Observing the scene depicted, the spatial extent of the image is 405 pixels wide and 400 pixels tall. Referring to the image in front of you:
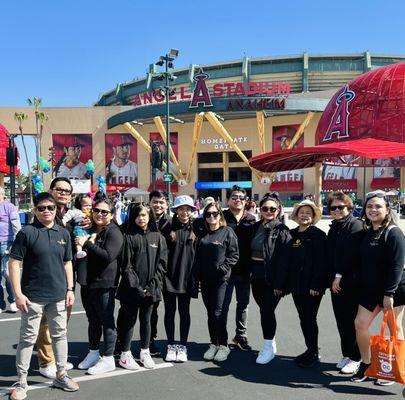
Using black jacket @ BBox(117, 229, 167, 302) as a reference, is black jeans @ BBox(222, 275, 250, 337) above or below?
below

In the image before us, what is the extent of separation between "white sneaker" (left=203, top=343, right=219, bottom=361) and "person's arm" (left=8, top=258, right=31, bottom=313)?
6.12ft

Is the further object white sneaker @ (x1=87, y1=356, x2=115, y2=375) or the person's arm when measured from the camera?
white sneaker @ (x1=87, y1=356, x2=115, y2=375)

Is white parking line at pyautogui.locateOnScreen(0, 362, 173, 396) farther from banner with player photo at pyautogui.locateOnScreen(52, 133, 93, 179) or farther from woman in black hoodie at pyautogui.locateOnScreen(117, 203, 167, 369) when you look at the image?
banner with player photo at pyautogui.locateOnScreen(52, 133, 93, 179)

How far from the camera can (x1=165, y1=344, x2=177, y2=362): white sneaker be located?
13.3ft

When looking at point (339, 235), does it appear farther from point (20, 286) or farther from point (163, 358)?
Answer: point (20, 286)

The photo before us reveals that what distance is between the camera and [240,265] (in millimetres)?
4430

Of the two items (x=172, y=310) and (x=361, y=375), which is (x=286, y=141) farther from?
(x=361, y=375)

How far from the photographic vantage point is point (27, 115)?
52.5 meters

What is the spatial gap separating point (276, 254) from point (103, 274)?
1730 mm

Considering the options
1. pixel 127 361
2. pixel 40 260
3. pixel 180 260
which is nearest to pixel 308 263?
pixel 180 260

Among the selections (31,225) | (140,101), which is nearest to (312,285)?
(31,225)

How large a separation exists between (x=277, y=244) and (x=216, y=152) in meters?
46.1

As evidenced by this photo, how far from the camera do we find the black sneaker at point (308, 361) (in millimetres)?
3912

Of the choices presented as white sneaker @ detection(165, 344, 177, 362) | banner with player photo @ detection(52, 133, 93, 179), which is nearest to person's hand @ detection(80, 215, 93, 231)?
white sneaker @ detection(165, 344, 177, 362)
